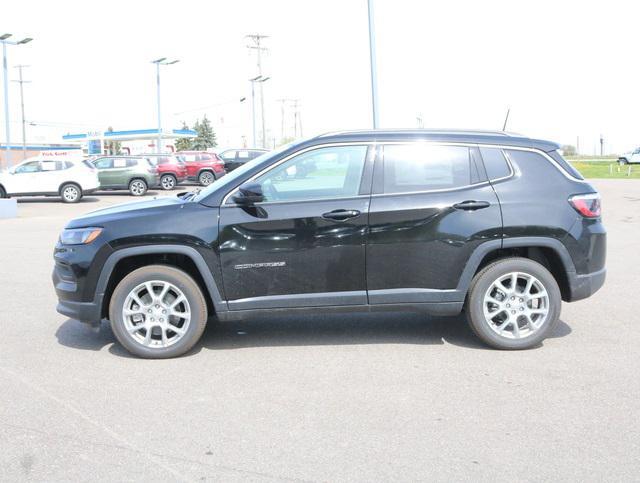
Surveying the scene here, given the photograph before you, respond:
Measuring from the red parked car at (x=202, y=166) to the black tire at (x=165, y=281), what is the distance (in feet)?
90.7

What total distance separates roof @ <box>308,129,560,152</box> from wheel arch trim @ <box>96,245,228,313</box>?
1311 mm

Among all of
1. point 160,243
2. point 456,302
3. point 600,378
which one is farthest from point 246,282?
point 600,378

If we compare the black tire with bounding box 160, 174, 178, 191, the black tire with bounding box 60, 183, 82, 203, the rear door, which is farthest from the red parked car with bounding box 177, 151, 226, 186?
→ the rear door

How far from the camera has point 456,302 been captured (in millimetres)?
5703

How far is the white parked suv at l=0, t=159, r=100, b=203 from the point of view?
80.9 ft

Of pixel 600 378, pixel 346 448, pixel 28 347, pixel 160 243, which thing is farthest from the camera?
pixel 28 347

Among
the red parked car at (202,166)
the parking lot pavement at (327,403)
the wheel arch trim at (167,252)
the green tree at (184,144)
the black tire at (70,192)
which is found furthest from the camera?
the green tree at (184,144)

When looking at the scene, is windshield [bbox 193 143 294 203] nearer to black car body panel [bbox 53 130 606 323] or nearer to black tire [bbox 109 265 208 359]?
black car body panel [bbox 53 130 606 323]

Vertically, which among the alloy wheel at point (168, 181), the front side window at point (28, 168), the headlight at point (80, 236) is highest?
the front side window at point (28, 168)

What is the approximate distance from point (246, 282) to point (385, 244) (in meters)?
1.12

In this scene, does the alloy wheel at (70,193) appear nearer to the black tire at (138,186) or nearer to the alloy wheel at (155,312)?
the black tire at (138,186)

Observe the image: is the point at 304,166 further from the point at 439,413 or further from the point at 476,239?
the point at 439,413

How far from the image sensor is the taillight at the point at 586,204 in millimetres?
5766

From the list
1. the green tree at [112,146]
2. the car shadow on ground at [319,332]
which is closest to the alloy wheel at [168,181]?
the car shadow on ground at [319,332]
